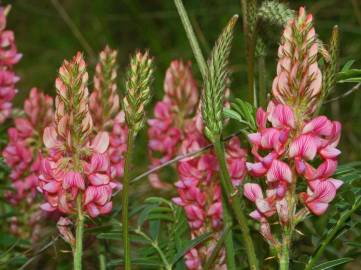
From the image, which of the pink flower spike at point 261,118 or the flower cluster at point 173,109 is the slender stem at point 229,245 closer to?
the pink flower spike at point 261,118

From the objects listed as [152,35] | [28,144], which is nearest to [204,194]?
[28,144]

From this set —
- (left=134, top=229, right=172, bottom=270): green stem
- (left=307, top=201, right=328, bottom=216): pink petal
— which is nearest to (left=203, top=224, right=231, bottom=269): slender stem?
(left=134, top=229, right=172, bottom=270): green stem

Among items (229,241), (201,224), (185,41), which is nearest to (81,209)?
(229,241)

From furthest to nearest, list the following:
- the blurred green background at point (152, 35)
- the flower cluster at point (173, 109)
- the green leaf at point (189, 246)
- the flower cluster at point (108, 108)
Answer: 1. the blurred green background at point (152, 35)
2. the flower cluster at point (173, 109)
3. the flower cluster at point (108, 108)
4. the green leaf at point (189, 246)

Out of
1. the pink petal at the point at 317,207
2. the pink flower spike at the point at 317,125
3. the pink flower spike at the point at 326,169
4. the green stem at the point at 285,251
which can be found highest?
the pink flower spike at the point at 317,125

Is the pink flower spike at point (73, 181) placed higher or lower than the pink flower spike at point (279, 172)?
higher

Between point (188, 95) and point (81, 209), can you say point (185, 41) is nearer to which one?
point (188, 95)

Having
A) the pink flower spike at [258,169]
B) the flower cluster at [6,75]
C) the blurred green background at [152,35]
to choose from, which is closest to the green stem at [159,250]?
the pink flower spike at [258,169]

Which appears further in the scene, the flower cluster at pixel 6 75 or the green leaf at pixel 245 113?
the flower cluster at pixel 6 75
